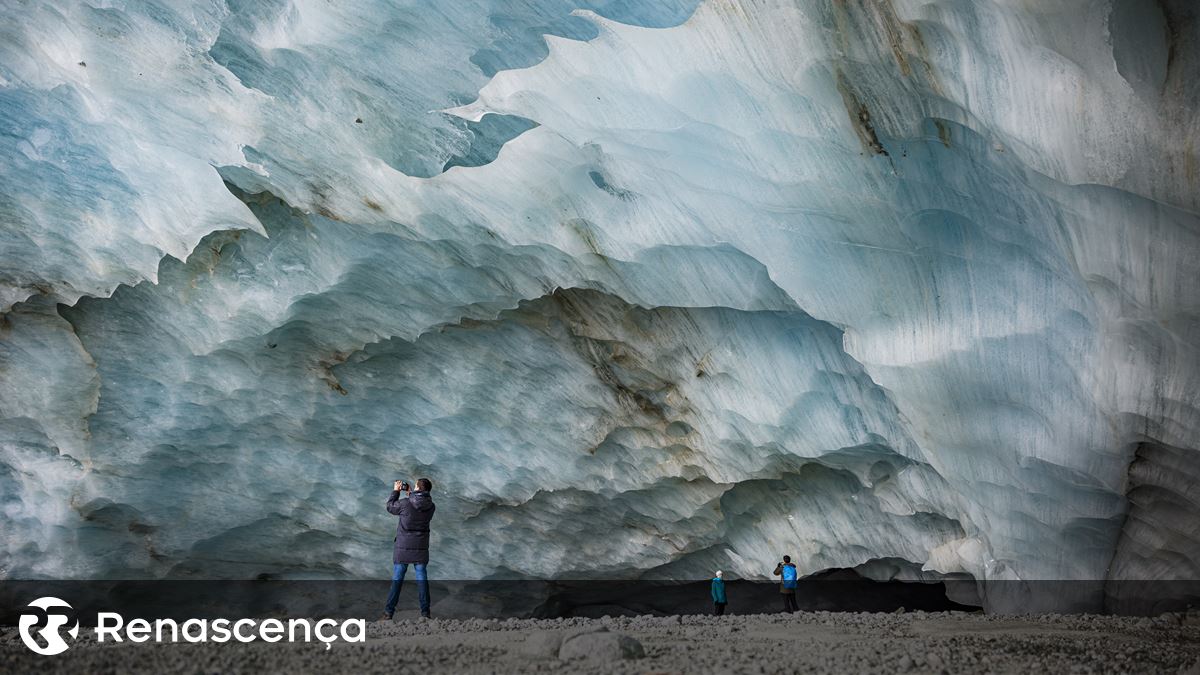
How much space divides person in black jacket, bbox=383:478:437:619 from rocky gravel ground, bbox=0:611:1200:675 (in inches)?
15.4

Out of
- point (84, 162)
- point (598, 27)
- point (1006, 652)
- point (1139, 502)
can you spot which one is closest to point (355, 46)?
point (598, 27)

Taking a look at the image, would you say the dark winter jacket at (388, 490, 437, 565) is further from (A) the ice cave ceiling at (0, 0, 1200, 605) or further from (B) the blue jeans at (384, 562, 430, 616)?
(A) the ice cave ceiling at (0, 0, 1200, 605)

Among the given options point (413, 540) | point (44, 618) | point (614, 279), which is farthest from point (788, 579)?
point (44, 618)

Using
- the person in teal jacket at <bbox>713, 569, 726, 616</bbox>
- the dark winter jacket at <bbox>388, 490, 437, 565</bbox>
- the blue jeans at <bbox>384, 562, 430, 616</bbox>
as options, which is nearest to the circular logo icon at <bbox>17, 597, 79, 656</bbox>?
the blue jeans at <bbox>384, 562, 430, 616</bbox>

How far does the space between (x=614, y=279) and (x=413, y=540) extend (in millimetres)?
2308

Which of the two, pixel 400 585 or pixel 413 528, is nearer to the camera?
pixel 400 585

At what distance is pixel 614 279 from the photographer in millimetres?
6758

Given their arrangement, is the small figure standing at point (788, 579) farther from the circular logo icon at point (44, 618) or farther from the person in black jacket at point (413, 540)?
the circular logo icon at point (44, 618)

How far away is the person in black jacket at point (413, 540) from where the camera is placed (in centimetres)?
657

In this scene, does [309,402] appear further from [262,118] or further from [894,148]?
[894,148]

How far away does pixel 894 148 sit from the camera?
5.54 metres

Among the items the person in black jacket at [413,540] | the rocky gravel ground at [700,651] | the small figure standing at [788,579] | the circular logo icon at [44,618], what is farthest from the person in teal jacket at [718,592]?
the circular logo icon at [44,618]

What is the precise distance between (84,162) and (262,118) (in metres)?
1.40

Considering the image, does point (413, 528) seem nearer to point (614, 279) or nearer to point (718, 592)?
point (614, 279)
